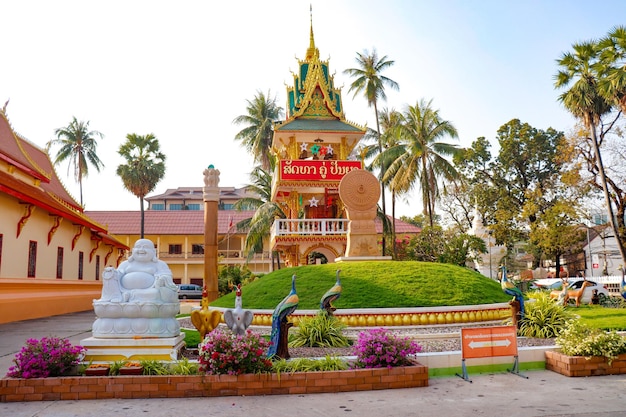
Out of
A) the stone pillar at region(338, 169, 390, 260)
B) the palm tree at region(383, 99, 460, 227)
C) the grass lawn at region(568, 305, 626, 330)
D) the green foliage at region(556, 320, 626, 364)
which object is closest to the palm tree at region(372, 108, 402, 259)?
the palm tree at region(383, 99, 460, 227)

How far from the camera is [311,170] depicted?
28688 mm

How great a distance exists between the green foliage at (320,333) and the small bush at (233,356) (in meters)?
3.38

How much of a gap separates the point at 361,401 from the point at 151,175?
36571mm

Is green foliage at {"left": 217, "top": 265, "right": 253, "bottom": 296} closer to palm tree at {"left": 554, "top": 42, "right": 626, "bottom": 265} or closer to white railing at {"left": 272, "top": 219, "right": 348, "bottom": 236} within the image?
white railing at {"left": 272, "top": 219, "right": 348, "bottom": 236}

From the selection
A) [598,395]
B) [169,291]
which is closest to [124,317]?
[169,291]

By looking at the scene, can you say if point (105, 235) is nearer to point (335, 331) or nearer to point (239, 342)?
point (335, 331)

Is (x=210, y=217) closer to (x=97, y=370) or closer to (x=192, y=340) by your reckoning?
(x=192, y=340)

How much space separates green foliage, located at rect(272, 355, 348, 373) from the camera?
7.64m

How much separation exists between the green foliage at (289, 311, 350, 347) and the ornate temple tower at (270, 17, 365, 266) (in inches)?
618

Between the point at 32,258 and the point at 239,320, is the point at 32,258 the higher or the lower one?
the higher one

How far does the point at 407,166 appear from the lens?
1359 inches

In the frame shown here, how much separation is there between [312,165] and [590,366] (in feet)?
70.6

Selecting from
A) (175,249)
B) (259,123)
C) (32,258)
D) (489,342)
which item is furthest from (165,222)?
(489,342)

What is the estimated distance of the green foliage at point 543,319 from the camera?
11.2m
